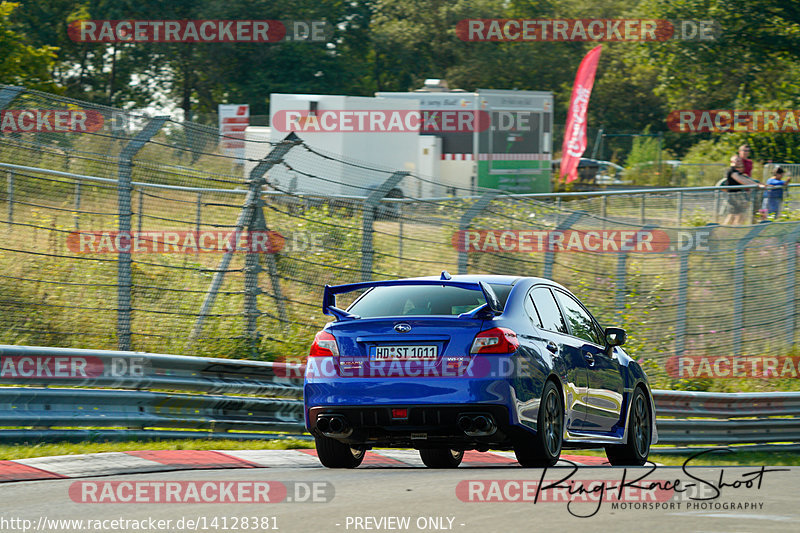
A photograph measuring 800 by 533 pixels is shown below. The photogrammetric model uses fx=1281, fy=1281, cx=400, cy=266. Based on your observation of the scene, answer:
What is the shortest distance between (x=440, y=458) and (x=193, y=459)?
2.04m

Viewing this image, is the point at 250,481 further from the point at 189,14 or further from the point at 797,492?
the point at 189,14

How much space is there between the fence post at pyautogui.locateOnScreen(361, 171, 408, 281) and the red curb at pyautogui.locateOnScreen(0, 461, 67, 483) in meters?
5.71

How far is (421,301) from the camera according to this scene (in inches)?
366

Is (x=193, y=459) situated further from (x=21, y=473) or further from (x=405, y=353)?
(x=405, y=353)

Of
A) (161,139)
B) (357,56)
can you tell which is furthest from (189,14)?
(161,139)

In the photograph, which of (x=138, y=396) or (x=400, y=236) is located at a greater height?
(x=400, y=236)

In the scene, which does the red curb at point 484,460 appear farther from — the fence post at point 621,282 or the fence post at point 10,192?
the fence post at point 621,282

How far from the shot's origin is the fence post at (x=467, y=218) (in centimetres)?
1472

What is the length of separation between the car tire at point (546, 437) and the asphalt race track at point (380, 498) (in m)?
0.10

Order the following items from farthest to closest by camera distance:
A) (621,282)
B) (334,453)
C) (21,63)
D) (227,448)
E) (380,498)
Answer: (21,63) < (621,282) < (227,448) < (334,453) < (380,498)

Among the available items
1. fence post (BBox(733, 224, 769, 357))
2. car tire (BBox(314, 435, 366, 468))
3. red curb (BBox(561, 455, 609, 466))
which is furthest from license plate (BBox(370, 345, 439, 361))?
fence post (BBox(733, 224, 769, 357))

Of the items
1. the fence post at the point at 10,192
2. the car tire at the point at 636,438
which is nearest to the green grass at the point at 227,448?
the car tire at the point at 636,438

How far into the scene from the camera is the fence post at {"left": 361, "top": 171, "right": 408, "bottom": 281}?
13.9 m

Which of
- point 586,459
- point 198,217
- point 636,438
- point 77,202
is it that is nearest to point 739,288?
point 586,459
